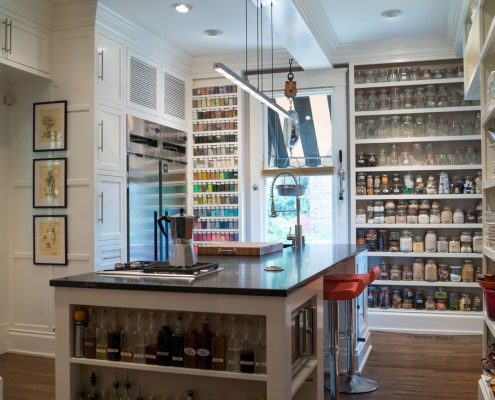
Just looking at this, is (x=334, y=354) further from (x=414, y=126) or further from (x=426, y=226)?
(x=414, y=126)

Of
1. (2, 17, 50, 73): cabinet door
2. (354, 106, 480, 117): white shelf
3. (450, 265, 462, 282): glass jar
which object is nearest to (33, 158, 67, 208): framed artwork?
(2, 17, 50, 73): cabinet door

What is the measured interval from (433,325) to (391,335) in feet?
1.49

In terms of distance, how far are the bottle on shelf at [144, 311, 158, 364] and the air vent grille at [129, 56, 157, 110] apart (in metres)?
2.97

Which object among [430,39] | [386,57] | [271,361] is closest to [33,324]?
[271,361]

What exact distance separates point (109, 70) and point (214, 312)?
3069 mm

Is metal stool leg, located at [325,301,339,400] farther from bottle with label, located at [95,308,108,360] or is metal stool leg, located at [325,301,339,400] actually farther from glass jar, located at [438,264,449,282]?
glass jar, located at [438,264,449,282]

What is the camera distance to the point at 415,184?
18.5 feet

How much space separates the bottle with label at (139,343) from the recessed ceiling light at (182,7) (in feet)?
9.87

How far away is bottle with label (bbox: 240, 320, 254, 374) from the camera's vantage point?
2.25m

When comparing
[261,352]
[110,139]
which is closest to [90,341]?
[261,352]

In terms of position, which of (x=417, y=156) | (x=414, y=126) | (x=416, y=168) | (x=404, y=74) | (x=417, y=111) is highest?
(x=404, y=74)

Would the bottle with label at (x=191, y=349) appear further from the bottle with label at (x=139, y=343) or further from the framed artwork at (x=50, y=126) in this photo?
the framed artwork at (x=50, y=126)

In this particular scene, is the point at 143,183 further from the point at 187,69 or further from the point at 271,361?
the point at 271,361

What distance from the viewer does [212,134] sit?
611 centimetres
